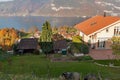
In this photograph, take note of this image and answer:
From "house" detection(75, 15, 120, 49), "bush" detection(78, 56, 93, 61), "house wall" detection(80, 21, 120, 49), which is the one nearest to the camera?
"bush" detection(78, 56, 93, 61)


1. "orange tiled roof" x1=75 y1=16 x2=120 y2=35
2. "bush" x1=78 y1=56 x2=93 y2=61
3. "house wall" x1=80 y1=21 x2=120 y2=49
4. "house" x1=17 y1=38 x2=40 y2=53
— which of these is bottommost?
"bush" x1=78 y1=56 x2=93 y2=61

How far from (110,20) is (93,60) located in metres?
13.7

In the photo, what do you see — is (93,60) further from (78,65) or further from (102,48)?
(102,48)

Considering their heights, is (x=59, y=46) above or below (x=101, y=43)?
below

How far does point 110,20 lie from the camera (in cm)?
4681

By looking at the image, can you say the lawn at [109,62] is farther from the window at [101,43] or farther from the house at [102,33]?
the window at [101,43]

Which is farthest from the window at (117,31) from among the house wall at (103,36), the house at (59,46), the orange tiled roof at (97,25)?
the house at (59,46)

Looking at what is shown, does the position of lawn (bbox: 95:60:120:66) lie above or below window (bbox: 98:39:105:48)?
below

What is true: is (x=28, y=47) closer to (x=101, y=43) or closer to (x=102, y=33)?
(x=101, y=43)

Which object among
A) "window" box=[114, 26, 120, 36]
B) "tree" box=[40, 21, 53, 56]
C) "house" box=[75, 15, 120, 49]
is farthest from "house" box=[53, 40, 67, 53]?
"window" box=[114, 26, 120, 36]

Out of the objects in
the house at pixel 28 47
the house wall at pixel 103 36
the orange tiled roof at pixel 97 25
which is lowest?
the house at pixel 28 47

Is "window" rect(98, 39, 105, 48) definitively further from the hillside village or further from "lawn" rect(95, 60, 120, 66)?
"lawn" rect(95, 60, 120, 66)

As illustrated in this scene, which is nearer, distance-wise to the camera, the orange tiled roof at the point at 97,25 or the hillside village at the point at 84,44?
the hillside village at the point at 84,44

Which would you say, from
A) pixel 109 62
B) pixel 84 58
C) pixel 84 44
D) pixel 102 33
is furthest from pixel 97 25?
pixel 109 62
